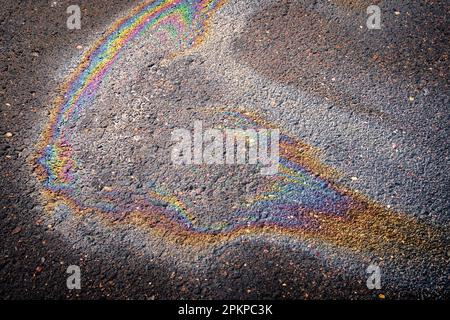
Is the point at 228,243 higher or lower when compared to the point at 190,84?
lower

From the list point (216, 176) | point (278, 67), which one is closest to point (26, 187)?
point (216, 176)

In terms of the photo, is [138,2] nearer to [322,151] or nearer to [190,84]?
[190,84]

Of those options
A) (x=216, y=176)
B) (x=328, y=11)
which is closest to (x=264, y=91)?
(x=216, y=176)

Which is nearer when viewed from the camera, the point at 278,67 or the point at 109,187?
the point at 109,187

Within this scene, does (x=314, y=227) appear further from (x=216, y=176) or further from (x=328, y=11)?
(x=328, y=11)

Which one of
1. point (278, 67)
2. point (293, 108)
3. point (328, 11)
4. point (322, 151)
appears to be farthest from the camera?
point (328, 11)

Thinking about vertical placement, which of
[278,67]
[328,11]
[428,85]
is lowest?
[428,85]
